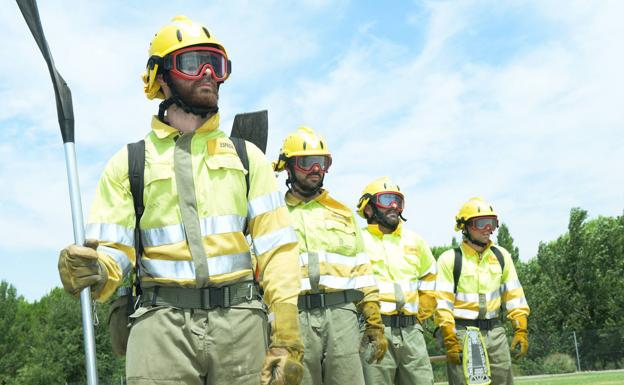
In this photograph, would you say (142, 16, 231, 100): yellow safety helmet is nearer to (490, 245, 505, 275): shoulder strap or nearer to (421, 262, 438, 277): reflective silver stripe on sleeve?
(421, 262, 438, 277): reflective silver stripe on sleeve

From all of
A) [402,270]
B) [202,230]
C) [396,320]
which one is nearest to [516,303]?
[402,270]

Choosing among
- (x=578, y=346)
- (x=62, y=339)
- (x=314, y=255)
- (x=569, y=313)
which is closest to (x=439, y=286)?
(x=314, y=255)

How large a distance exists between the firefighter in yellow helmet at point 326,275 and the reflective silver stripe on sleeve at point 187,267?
3.22m

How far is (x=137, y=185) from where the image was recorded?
4227 millimetres

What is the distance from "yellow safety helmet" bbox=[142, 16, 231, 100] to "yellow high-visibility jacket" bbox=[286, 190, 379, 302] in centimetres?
325

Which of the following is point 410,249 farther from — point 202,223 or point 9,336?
point 9,336

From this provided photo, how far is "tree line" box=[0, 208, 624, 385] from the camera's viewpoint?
1351 inches

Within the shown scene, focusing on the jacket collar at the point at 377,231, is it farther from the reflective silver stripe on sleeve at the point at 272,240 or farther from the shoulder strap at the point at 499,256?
the reflective silver stripe on sleeve at the point at 272,240

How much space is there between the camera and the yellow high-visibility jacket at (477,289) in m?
10.2

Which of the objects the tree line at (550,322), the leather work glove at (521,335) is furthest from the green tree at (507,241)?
the leather work glove at (521,335)

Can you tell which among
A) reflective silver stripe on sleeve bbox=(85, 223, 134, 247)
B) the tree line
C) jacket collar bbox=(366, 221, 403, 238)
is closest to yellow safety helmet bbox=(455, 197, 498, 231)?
jacket collar bbox=(366, 221, 403, 238)

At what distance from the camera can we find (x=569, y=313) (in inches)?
1708

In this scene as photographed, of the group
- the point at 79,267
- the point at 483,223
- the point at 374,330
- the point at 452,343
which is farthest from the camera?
the point at 483,223

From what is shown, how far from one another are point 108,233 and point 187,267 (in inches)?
17.4
